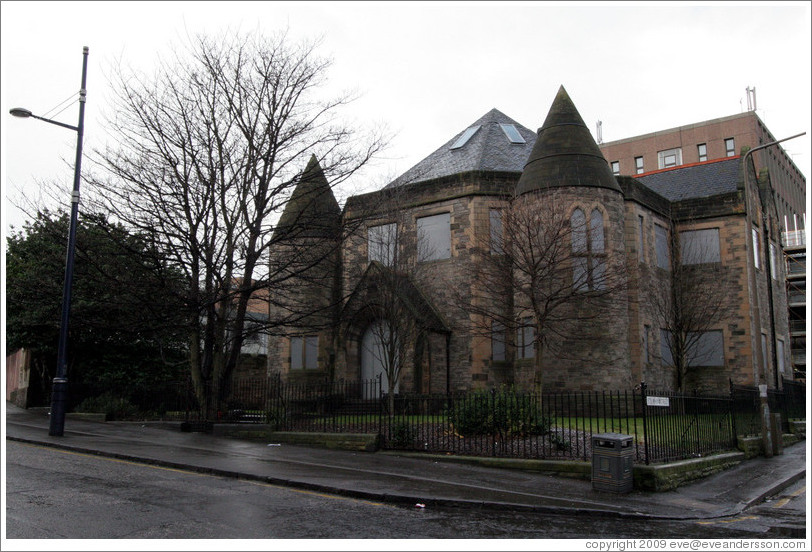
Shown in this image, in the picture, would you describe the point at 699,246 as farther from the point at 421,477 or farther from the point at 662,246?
the point at 421,477

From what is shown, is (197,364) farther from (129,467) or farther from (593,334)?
(593,334)

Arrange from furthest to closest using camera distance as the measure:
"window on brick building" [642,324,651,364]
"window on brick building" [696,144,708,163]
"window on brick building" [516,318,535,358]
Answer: "window on brick building" [696,144,708,163] → "window on brick building" [642,324,651,364] → "window on brick building" [516,318,535,358]

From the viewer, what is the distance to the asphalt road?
7.46 m

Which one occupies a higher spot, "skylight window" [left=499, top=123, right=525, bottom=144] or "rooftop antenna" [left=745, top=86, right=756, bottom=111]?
"rooftop antenna" [left=745, top=86, right=756, bottom=111]

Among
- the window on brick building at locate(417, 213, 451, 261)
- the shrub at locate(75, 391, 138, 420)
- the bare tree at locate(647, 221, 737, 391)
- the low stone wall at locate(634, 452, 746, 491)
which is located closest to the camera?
the low stone wall at locate(634, 452, 746, 491)

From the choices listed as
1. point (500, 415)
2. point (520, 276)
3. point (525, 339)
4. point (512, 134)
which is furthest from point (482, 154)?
point (500, 415)

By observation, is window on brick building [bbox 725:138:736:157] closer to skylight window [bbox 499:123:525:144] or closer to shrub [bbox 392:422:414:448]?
skylight window [bbox 499:123:525:144]

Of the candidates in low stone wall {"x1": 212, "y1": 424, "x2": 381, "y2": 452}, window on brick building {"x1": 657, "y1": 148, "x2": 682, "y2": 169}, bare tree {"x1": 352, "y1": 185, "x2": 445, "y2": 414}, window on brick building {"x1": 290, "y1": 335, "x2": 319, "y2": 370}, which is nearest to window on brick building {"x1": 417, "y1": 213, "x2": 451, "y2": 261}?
bare tree {"x1": 352, "y1": 185, "x2": 445, "y2": 414}

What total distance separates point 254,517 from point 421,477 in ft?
13.5

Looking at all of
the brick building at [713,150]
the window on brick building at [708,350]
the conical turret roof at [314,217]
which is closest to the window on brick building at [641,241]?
the window on brick building at [708,350]

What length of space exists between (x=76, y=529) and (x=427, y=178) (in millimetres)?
24344

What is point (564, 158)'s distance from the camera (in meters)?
25.0

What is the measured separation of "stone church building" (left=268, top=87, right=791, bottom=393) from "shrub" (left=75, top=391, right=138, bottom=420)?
19.1 ft

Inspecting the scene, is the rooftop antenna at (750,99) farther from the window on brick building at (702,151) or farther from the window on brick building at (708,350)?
the window on brick building at (708,350)
